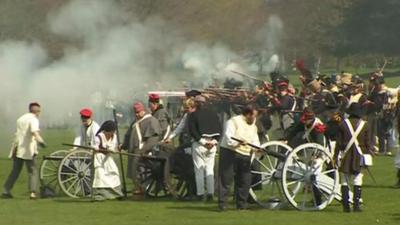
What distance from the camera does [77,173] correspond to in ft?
58.0

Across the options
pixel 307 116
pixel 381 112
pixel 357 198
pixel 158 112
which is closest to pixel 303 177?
pixel 357 198

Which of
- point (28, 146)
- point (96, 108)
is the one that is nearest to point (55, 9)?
point (96, 108)

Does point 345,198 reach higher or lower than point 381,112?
lower

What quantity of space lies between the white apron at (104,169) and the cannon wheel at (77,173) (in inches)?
17.0

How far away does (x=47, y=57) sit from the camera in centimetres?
3077

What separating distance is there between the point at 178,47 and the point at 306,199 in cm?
2356

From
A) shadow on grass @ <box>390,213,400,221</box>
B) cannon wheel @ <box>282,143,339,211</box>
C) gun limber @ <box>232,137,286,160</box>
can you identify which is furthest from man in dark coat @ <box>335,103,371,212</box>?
gun limber @ <box>232,137,286,160</box>

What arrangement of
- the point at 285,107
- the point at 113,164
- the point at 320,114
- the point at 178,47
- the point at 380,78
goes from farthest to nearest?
1. the point at 178,47
2. the point at 380,78
3. the point at 285,107
4. the point at 320,114
5. the point at 113,164

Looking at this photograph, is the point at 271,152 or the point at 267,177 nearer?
the point at 271,152

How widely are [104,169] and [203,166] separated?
166 centimetres

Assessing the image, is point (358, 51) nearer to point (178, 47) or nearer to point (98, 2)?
point (178, 47)

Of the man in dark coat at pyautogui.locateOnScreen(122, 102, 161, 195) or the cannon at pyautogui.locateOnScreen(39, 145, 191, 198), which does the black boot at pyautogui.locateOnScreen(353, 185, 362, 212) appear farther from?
the man in dark coat at pyautogui.locateOnScreen(122, 102, 161, 195)

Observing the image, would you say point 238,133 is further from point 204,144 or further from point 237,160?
point 204,144

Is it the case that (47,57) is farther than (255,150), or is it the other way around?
(47,57)
